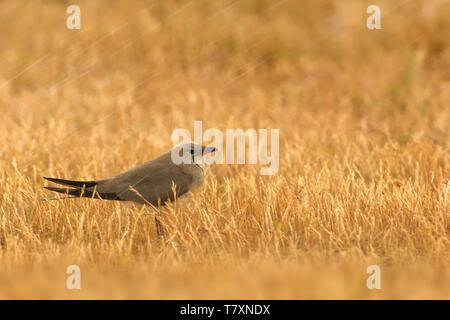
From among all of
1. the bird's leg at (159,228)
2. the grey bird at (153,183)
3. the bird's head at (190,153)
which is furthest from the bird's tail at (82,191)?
the bird's head at (190,153)

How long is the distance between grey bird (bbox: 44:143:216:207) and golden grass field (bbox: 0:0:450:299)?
0.13 meters

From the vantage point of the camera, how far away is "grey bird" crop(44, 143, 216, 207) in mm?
5168

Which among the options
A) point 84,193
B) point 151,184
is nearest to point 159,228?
point 151,184

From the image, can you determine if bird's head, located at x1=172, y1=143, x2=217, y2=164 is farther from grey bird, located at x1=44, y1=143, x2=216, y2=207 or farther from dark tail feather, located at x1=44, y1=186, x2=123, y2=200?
dark tail feather, located at x1=44, y1=186, x2=123, y2=200

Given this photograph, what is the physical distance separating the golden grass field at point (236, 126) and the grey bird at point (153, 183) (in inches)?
5.0

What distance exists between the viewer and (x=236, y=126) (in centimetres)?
807

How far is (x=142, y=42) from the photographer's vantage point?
10.8 metres

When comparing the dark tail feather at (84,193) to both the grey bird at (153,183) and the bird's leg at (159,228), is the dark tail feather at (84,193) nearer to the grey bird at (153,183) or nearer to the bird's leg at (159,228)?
the grey bird at (153,183)

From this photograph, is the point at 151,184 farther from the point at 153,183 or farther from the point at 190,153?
the point at 190,153

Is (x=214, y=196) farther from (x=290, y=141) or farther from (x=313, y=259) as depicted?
(x=290, y=141)

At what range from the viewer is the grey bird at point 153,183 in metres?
5.17

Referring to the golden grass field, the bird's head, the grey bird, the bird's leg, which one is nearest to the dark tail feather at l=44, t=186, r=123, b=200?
the grey bird

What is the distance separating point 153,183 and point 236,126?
2934 mm

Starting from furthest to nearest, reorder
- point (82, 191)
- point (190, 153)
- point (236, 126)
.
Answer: point (236, 126) < point (190, 153) < point (82, 191)
